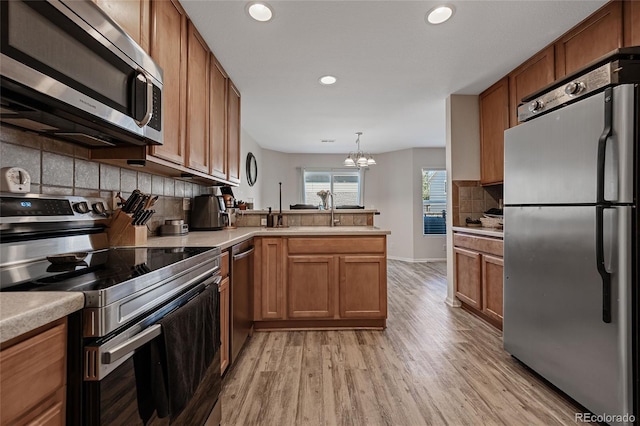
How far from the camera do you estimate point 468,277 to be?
3.11 m

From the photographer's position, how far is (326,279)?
2707mm

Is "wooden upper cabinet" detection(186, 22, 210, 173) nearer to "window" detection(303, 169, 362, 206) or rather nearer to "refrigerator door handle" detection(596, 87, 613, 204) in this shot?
"refrigerator door handle" detection(596, 87, 613, 204)

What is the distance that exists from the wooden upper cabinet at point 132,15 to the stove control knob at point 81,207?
2.69 feet

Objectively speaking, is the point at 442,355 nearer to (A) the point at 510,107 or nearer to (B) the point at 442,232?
(A) the point at 510,107

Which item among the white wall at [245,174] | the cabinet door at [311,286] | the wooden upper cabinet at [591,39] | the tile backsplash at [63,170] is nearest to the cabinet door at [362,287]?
the cabinet door at [311,286]

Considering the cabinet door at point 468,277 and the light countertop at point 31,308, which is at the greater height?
the light countertop at point 31,308

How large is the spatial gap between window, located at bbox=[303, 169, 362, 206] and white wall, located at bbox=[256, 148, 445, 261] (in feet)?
0.55

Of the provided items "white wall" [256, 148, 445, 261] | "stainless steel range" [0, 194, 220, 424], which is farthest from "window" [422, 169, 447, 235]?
"stainless steel range" [0, 194, 220, 424]

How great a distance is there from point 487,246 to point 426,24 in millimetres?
1923

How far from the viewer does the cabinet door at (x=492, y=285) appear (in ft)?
8.52

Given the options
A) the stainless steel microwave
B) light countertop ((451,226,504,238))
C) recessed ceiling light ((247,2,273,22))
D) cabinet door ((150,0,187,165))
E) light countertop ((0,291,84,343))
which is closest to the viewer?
light countertop ((0,291,84,343))

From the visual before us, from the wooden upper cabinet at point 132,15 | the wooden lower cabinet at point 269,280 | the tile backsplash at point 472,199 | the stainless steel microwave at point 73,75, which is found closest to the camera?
the stainless steel microwave at point 73,75

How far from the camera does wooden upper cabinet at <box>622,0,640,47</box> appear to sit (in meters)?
1.82

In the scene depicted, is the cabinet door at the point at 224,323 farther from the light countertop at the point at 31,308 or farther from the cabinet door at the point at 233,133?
the cabinet door at the point at 233,133
